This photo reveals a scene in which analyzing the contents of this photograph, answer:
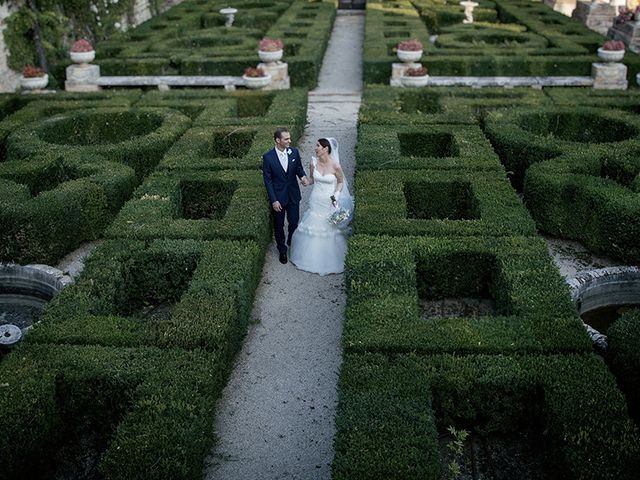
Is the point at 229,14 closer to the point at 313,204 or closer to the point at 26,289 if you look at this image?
the point at 313,204

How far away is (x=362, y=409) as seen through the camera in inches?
237

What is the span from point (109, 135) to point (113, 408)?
9222 millimetres

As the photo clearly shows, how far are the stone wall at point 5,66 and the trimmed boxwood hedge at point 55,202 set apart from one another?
947 centimetres

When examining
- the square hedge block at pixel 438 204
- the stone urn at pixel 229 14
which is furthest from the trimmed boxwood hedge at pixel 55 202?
the stone urn at pixel 229 14

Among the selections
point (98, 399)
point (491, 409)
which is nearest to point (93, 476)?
point (98, 399)

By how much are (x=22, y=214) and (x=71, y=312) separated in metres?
2.89

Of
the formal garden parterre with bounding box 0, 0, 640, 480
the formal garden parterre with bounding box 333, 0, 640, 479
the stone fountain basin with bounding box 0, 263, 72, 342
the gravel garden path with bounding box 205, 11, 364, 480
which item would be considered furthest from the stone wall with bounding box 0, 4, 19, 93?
the gravel garden path with bounding box 205, 11, 364, 480

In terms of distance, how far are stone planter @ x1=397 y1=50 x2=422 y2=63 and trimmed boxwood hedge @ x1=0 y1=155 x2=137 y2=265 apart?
360 inches

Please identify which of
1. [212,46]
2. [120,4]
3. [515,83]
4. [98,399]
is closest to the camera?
[98,399]

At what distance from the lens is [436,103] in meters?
15.5

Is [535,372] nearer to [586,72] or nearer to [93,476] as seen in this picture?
[93,476]

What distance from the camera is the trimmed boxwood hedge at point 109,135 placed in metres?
12.3

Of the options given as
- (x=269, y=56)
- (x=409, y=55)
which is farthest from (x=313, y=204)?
(x=409, y=55)

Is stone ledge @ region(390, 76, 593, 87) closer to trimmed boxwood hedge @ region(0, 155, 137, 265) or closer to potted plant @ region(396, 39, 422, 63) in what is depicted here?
potted plant @ region(396, 39, 422, 63)
